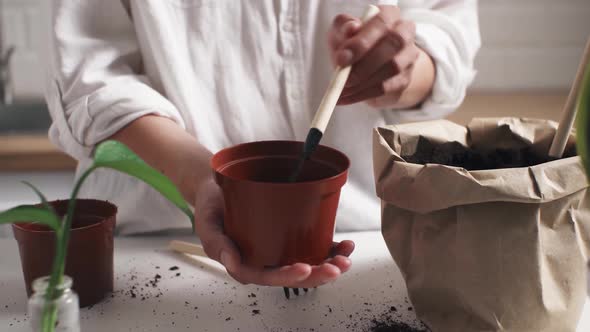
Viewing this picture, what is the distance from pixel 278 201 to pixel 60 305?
192 millimetres

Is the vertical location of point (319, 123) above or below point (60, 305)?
above

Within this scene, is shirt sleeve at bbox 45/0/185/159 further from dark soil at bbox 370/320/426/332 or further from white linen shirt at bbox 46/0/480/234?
dark soil at bbox 370/320/426/332

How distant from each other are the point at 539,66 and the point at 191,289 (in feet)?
4.50

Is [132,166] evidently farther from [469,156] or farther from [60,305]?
[469,156]

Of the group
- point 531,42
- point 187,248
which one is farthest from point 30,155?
point 531,42

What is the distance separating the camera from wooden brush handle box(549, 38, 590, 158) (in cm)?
49

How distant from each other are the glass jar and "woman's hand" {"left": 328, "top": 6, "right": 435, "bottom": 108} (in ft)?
1.08

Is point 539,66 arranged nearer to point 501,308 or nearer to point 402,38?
point 402,38

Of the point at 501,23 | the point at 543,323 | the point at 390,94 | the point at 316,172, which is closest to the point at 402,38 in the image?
the point at 390,94

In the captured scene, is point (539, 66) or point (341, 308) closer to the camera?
point (341, 308)

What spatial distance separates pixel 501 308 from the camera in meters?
Answer: 0.51

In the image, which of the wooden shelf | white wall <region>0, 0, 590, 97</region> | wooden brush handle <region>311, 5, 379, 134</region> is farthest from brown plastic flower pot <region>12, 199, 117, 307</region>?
white wall <region>0, 0, 590, 97</region>

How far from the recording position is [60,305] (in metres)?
0.48

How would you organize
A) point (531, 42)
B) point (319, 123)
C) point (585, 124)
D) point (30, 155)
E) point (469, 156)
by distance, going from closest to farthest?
point (585, 124)
point (319, 123)
point (469, 156)
point (30, 155)
point (531, 42)
